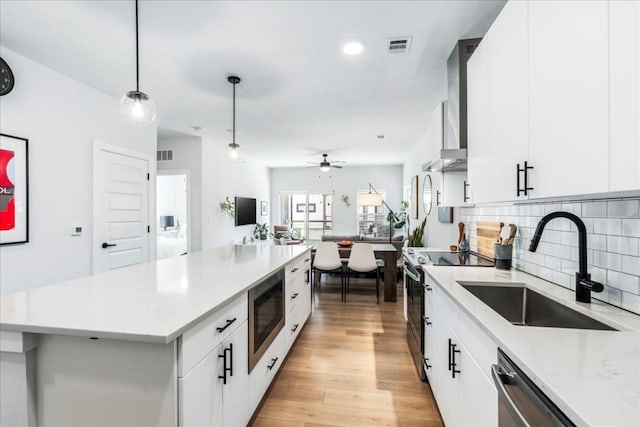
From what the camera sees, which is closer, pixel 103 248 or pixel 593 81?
pixel 593 81

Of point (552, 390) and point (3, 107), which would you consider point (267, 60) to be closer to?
point (3, 107)

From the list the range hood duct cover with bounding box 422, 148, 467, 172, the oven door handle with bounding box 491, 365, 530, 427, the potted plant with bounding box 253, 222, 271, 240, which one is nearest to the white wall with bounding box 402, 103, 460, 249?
the range hood duct cover with bounding box 422, 148, 467, 172

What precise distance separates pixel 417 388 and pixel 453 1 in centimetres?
261

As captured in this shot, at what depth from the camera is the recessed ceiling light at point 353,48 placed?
7.68 feet

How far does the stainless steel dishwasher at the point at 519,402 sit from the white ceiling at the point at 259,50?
2018mm

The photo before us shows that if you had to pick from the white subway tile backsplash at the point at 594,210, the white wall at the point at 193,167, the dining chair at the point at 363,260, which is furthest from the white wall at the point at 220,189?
the white subway tile backsplash at the point at 594,210

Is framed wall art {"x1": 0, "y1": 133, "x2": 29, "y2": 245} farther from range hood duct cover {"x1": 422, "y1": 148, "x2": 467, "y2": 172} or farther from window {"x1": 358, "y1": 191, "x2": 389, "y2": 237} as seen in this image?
window {"x1": 358, "y1": 191, "x2": 389, "y2": 237}

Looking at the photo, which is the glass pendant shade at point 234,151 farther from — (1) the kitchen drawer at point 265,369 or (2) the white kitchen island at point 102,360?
(2) the white kitchen island at point 102,360

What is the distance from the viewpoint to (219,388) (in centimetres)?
136

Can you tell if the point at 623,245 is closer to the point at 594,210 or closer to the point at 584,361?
the point at 594,210

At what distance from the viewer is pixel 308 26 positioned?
212 centimetres

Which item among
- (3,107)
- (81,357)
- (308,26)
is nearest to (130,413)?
(81,357)

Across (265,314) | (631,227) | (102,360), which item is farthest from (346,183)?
(102,360)

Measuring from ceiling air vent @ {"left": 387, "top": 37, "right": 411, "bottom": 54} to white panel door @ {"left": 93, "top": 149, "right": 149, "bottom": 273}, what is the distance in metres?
3.10
